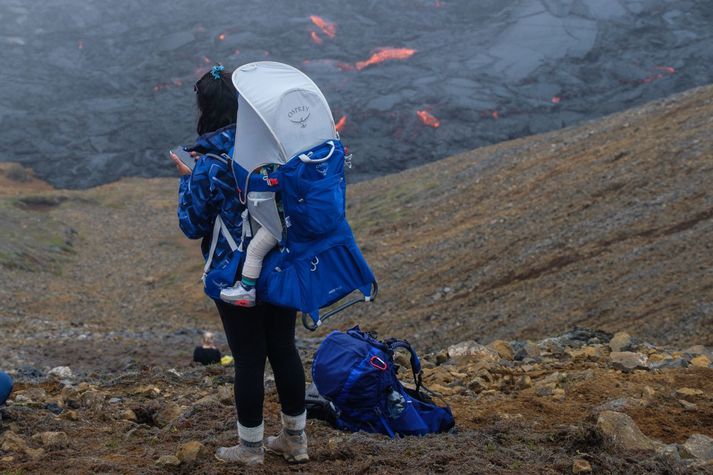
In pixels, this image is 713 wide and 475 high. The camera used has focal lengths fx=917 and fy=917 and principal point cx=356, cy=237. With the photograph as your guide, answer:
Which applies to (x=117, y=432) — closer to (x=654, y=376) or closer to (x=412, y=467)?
(x=412, y=467)

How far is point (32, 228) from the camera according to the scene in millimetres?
25484

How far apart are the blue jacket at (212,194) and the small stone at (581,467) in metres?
1.90

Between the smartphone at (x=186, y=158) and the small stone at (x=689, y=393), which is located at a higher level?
the smartphone at (x=186, y=158)

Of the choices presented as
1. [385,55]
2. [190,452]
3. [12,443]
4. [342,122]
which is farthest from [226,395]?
[385,55]

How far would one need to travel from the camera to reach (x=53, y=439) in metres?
5.01

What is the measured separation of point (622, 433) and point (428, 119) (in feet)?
113

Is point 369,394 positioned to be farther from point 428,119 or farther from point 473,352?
point 428,119

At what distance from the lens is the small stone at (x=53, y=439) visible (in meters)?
4.97

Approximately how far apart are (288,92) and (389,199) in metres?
20.9

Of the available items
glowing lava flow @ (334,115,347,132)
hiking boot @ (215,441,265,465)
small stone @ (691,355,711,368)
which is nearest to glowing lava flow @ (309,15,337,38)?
glowing lava flow @ (334,115,347,132)

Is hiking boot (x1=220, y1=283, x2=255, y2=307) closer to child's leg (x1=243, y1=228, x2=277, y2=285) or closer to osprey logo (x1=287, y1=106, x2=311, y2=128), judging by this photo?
child's leg (x1=243, y1=228, x2=277, y2=285)

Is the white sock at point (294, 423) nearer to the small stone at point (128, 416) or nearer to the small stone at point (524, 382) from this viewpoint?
the small stone at point (128, 416)

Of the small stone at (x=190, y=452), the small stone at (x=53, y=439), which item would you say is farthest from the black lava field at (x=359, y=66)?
the small stone at (x=190, y=452)

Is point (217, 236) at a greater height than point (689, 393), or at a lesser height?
greater
